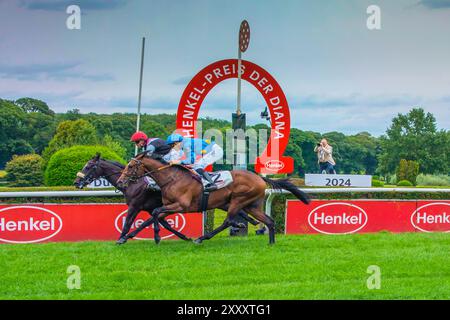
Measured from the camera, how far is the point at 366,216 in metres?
12.2

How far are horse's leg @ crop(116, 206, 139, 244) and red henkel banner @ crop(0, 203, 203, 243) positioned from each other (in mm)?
807

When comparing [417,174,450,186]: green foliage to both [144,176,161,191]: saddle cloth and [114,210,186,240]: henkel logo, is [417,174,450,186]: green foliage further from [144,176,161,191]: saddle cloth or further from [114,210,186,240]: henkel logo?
[144,176,161,191]: saddle cloth

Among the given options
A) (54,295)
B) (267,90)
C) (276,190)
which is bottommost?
(54,295)

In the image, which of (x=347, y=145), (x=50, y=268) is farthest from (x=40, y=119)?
(x=50, y=268)

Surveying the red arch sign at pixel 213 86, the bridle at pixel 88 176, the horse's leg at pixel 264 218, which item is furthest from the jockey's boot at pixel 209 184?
the red arch sign at pixel 213 86

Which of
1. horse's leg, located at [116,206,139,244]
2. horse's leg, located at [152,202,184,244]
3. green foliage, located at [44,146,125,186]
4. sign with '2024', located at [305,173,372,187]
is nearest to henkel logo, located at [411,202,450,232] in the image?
sign with '2024', located at [305,173,372,187]

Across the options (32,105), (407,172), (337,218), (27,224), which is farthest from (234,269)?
(32,105)

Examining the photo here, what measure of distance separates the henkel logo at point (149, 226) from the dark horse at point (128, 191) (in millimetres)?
610

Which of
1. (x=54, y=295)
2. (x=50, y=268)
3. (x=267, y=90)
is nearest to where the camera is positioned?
(x=54, y=295)

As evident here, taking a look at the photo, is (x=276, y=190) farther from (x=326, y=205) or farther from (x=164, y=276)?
(x=164, y=276)

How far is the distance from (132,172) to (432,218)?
5559 mm

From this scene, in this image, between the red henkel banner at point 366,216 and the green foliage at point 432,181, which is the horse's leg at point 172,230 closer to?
the red henkel banner at point 366,216
